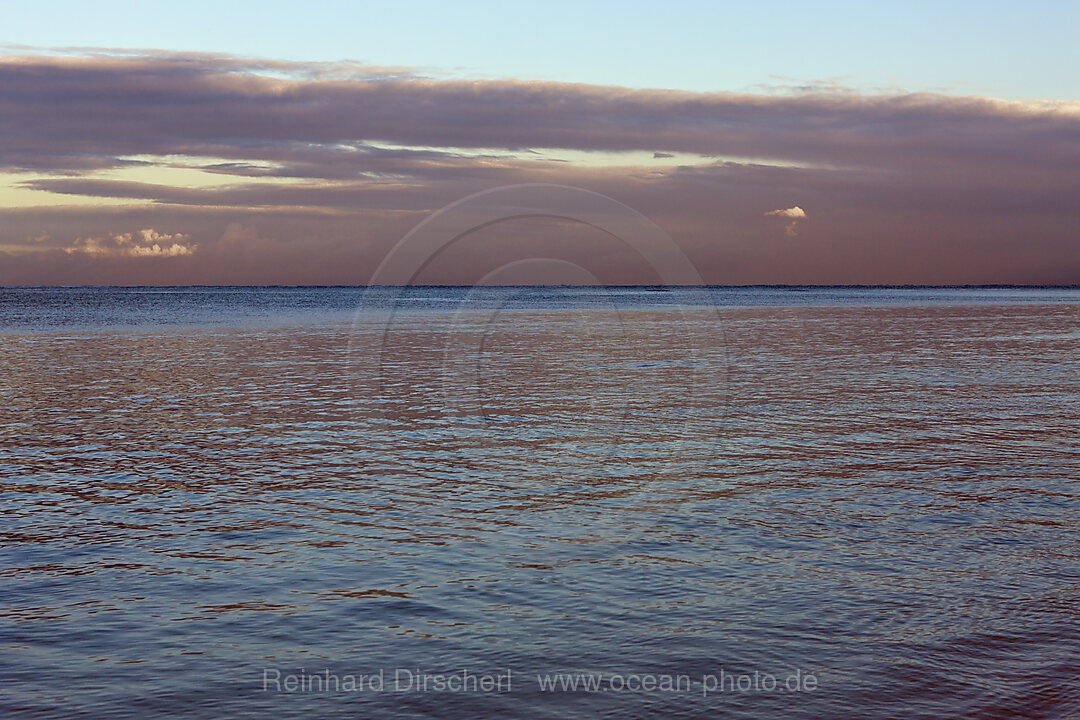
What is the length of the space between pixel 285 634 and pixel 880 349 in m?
38.4

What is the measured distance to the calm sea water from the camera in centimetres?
798

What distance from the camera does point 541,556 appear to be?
11.3 m

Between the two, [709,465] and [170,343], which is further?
[170,343]

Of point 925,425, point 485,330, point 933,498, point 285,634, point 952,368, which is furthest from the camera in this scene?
point 485,330

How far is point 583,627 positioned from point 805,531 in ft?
14.3

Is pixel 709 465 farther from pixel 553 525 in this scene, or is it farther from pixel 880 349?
pixel 880 349

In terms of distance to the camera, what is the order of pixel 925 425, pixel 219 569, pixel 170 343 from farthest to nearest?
pixel 170 343 < pixel 925 425 < pixel 219 569

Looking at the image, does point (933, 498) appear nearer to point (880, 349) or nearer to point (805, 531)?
point (805, 531)

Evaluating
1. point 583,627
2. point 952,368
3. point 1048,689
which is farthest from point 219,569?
point 952,368

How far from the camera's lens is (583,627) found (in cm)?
915

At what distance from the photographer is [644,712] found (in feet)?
24.6

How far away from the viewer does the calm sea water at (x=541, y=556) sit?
7.98m

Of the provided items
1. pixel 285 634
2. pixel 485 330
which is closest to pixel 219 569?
pixel 285 634

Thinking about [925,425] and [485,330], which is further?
[485,330]
